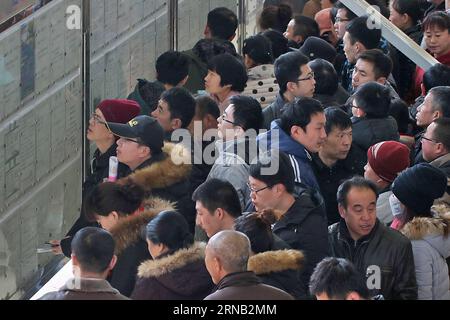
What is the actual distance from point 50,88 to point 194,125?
1.04 m

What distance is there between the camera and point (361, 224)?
7.49 m

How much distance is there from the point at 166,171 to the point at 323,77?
2265mm

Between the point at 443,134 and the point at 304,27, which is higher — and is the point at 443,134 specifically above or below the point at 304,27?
below

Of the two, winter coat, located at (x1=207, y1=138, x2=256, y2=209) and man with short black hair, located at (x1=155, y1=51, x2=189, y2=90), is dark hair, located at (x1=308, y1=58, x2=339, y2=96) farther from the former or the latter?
winter coat, located at (x1=207, y1=138, x2=256, y2=209)

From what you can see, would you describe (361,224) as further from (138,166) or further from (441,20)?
(441,20)

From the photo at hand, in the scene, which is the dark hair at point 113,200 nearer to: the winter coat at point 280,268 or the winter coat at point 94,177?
the winter coat at point 94,177

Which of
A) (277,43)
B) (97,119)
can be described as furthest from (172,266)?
(277,43)

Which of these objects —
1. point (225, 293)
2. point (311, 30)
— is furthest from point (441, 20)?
point (225, 293)

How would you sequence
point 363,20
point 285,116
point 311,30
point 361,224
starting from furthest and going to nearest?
point 311,30 < point 363,20 < point 285,116 < point 361,224

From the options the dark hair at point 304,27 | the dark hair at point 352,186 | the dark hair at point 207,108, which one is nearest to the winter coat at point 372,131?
the dark hair at point 207,108

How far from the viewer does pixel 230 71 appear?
10102 mm

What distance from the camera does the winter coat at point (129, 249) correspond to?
734 centimetres

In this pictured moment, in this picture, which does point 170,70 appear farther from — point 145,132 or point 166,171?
point 166,171

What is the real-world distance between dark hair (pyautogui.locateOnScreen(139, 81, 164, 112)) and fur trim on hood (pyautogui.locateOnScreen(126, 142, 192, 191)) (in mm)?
1488
